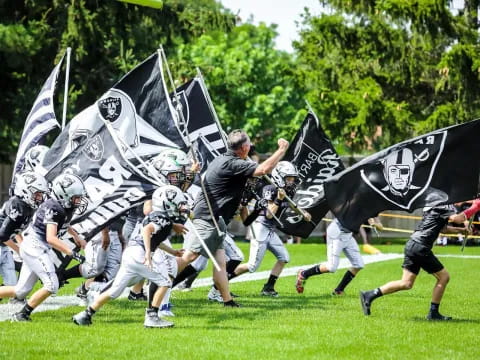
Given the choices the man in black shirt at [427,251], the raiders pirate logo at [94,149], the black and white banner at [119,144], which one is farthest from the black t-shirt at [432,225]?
the raiders pirate logo at [94,149]

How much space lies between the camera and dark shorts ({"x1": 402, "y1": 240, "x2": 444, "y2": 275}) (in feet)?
40.1

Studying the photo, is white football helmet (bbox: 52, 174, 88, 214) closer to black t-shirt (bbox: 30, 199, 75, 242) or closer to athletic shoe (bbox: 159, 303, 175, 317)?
black t-shirt (bbox: 30, 199, 75, 242)

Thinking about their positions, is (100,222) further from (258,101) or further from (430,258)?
(258,101)

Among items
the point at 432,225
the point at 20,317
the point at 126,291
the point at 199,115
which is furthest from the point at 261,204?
the point at 20,317

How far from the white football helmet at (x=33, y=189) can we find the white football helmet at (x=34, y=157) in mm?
2260

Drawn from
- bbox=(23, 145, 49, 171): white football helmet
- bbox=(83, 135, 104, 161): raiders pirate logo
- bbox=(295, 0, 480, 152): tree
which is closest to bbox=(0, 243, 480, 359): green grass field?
bbox=(83, 135, 104, 161): raiders pirate logo

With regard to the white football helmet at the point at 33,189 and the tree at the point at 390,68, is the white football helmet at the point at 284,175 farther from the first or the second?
the tree at the point at 390,68

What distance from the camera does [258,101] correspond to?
2147 inches

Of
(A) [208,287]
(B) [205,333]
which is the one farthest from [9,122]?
(B) [205,333]

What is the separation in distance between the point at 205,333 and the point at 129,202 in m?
2.52

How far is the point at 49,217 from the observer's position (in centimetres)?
1178

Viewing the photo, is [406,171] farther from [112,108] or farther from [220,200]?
[112,108]

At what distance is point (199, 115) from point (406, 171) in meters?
5.55

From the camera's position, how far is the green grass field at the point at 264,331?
9727 mm
